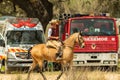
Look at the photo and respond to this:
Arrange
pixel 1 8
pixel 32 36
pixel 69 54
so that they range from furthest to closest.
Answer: pixel 1 8 → pixel 32 36 → pixel 69 54

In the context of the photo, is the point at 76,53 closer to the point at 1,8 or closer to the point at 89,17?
the point at 89,17

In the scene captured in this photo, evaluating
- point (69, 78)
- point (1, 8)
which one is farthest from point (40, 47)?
point (1, 8)

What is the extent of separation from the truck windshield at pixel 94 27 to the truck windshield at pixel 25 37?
2.29 metres

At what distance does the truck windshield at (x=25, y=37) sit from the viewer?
66.6ft

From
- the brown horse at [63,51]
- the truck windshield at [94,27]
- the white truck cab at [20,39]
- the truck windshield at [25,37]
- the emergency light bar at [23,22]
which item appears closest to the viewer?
the brown horse at [63,51]

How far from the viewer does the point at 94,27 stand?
63.8 feet

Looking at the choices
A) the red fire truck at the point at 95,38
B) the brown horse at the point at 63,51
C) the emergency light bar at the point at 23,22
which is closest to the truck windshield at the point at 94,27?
the red fire truck at the point at 95,38

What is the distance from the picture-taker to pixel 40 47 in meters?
17.6

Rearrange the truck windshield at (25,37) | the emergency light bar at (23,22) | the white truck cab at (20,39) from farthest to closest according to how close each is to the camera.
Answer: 1. the emergency light bar at (23,22)
2. the truck windshield at (25,37)
3. the white truck cab at (20,39)

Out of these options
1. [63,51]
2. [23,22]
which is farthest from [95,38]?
[23,22]

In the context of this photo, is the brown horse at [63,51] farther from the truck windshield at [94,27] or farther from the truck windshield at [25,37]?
the truck windshield at [25,37]

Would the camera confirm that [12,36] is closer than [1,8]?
Yes

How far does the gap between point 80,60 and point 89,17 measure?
200 centimetres

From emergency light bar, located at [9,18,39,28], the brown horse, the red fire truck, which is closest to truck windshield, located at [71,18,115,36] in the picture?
the red fire truck
